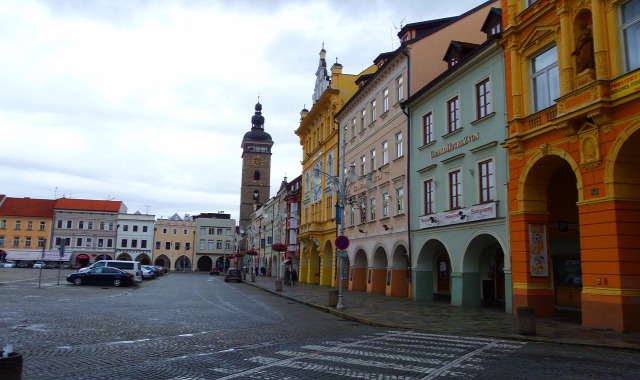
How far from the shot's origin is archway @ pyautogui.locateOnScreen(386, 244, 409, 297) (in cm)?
3002

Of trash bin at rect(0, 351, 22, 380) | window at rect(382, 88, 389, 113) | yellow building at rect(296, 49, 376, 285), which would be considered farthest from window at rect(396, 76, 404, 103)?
trash bin at rect(0, 351, 22, 380)

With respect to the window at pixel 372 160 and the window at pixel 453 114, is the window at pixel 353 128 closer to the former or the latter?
the window at pixel 372 160

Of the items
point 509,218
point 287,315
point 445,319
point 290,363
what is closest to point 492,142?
point 509,218

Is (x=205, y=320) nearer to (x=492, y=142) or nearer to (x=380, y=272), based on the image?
(x=492, y=142)

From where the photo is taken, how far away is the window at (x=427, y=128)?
26.6 m

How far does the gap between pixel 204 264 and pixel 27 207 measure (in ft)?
125

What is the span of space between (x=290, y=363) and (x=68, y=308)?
13.5 m

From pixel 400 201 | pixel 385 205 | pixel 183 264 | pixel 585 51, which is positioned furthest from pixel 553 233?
pixel 183 264

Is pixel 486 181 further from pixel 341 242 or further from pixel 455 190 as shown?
pixel 341 242

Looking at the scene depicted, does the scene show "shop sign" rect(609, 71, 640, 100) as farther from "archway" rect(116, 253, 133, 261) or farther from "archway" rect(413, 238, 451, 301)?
"archway" rect(116, 253, 133, 261)

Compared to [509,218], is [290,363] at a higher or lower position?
lower

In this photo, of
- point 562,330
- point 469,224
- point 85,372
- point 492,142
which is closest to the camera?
point 85,372

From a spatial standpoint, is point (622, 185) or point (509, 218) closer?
point (622, 185)

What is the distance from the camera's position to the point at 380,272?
33406 mm
